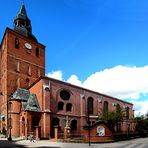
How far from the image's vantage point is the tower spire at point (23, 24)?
2418 inches

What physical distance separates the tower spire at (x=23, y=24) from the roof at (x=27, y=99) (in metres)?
14.5

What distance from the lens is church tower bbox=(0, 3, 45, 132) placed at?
55094mm

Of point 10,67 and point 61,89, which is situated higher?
point 10,67

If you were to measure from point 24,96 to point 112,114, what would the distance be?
666 inches

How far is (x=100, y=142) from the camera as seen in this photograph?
3591 cm

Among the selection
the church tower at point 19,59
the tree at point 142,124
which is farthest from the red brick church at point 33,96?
the tree at point 142,124

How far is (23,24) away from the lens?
62.9 m

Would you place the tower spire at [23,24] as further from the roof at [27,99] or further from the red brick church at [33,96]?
the roof at [27,99]

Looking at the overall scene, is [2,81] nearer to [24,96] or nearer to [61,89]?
[24,96]

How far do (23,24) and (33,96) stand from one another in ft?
65.4

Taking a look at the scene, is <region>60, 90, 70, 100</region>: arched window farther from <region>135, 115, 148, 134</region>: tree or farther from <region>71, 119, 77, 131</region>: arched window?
→ <region>135, 115, 148, 134</region>: tree

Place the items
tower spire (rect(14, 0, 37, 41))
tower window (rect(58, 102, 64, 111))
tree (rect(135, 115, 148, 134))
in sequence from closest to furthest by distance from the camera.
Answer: tower window (rect(58, 102, 64, 111)), tower spire (rect(14, 0, 37, 41)), tree (rect(135, 115, 148, 134))

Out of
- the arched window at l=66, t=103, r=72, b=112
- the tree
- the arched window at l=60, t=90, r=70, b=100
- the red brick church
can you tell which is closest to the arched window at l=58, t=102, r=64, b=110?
the red brick church

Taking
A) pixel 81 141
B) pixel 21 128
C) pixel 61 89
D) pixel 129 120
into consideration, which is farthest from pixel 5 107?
pixel 129 120
